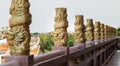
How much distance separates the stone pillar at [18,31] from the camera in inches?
86.6

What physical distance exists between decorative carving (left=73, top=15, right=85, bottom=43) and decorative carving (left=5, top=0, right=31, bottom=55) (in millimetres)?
2313

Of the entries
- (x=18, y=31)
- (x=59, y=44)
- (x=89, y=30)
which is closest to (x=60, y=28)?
(x=59, y=44)

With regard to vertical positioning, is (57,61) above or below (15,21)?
below

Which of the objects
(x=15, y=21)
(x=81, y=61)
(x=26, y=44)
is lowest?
(x=81, y=61)

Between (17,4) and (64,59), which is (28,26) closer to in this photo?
(17,4)

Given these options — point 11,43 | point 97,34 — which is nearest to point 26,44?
point 11,43

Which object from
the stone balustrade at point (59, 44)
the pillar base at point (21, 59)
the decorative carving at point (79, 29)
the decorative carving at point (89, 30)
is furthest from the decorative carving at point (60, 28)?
the decorative carving at point (89, 30)

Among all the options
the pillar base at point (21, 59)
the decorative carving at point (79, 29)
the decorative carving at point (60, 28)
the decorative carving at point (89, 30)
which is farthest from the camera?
the decorative carving at point (89, 30)

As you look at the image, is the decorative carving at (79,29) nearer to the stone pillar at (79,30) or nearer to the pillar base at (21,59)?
the stone pillar at (79,30)

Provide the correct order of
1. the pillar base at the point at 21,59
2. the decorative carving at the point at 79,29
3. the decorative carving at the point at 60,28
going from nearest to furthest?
the pillar base at the point at 21,59
the decorative carving at the point at 60,28
the decorative carving at the point at 79,29

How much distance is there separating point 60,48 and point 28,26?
114 centimetres

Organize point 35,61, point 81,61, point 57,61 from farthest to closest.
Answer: point 81,61, point 57,61, point 35,61

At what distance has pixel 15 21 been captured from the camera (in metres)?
2.20

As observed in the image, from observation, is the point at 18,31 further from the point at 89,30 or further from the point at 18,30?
the point at 89,30
